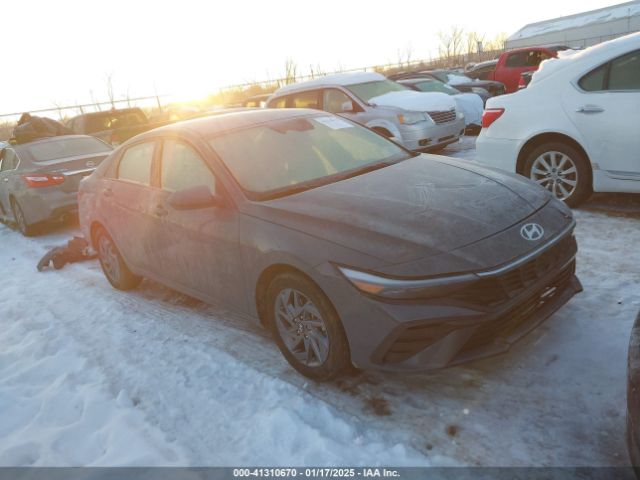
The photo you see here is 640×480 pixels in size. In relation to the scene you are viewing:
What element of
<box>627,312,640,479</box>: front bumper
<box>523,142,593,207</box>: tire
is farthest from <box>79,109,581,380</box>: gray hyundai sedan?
<box>523,142,593,207</box>: tire

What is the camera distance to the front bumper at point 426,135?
30.1 feet

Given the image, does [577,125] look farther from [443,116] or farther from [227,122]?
[443,116]

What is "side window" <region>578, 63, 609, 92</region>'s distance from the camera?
5.11 m

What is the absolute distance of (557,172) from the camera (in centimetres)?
552

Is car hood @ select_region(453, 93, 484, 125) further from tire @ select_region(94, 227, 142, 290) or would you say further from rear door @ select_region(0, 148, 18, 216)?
rear door @ select_region(0, 148, 18, 216)

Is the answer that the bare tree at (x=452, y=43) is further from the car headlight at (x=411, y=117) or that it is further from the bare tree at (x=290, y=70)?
the car headlight at (x=411, y=117)

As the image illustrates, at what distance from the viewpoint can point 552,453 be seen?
2.42 m

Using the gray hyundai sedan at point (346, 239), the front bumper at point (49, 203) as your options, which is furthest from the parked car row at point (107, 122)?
the gray hyundai sedan at point (346, 239)

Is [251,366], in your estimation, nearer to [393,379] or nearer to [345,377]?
[345,377]

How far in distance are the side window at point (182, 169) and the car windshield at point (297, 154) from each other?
0.18 m

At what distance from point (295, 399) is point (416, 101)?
7.69 meters

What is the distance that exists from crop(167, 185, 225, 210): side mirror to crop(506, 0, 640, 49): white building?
4789cm

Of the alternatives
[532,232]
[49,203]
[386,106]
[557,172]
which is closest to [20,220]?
[49,203]

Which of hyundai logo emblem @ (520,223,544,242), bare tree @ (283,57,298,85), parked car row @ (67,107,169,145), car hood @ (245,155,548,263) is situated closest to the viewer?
car hood @ (245,155,548,263)
